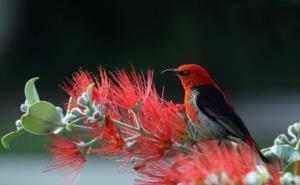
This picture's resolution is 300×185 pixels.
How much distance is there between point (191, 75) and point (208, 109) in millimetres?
84

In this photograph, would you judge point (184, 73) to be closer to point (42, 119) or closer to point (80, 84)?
point (80, 84)

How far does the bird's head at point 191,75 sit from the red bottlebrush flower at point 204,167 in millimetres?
564

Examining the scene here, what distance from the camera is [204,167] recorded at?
4.37 ft

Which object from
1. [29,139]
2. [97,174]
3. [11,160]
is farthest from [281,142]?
[29,139]

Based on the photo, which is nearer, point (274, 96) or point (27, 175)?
point (27, 175)

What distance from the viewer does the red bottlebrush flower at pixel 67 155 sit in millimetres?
1650

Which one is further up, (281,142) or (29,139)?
(29,139)

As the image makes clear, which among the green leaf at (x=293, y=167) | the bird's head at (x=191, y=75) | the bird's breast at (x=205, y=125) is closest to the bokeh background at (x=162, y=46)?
the bird's head at (x=191, y=75)

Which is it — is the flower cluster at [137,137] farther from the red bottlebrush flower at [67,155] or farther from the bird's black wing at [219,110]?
the bird's black wing at [219,110]

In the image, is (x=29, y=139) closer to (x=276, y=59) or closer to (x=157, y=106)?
(x=276, y=59)

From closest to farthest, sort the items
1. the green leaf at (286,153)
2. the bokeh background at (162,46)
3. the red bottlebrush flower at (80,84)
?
the green leaf at (286,153)
the red bottlebrush flower at (80,84)
the bokeh background at (162,46)

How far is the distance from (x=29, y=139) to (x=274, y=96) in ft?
11.3

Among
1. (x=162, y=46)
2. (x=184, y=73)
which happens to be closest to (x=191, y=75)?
(x=184, y=73)

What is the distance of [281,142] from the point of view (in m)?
1.50
